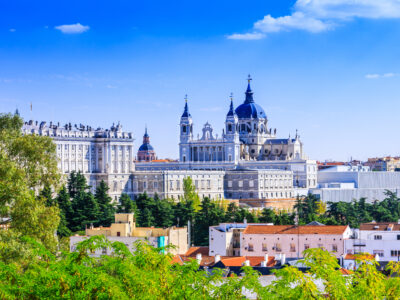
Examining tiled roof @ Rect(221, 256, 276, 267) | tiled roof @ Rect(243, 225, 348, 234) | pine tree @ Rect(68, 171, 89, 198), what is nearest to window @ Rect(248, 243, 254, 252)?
tiled roof @ Rect(243, 225, 348, 234)

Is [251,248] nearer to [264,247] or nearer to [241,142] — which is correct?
[264,247]

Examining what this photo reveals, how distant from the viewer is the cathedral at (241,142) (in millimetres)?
159125

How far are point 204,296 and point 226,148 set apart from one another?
5196 inches

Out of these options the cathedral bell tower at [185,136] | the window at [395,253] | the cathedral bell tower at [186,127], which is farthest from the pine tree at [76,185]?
the cathedral bell tower at [186,127]

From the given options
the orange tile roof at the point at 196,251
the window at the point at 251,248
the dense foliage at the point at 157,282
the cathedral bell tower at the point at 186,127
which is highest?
the cathedral bell tower at the point at 186,127

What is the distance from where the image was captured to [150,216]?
3556 inches

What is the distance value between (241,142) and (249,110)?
707 cm

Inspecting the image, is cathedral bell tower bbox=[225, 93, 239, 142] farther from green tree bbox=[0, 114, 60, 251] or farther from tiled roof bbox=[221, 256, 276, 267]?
green tree bbox=[0, 114, 60, 251]

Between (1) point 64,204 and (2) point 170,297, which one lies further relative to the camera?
(1) point 64,204

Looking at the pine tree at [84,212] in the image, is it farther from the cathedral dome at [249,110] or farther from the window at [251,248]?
the cathedral dome at [249,110]

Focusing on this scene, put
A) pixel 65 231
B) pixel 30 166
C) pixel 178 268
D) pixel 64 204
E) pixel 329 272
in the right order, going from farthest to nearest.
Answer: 1. pixel 64 204
2. pixel 65 231
3. pixel 30 166
4. pixel 178 268
5. pixel 329 272

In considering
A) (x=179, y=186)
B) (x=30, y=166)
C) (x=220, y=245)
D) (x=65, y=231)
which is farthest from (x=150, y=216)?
(x=30, y=166)

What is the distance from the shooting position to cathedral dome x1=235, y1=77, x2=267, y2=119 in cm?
17249

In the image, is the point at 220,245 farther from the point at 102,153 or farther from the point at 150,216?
the point at 102,153
